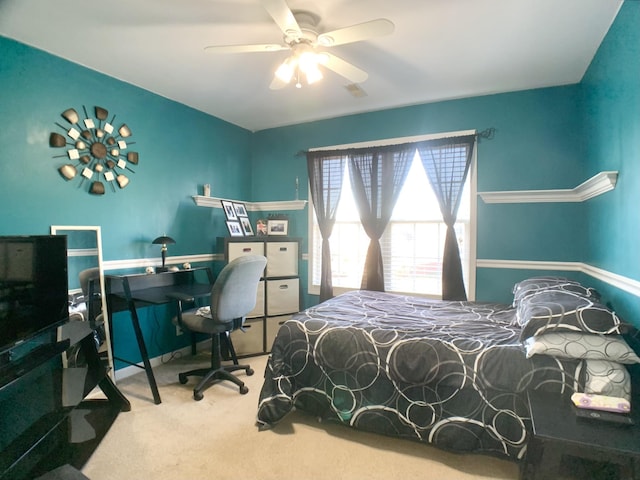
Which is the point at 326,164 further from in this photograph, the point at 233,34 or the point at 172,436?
the point at 172,436

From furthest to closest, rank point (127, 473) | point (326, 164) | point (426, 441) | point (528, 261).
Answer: point (326, 164) → point (528, 261) → point (426, 441) → point (127, 473)

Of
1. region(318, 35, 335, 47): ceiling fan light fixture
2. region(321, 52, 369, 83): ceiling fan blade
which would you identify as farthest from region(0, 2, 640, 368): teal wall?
region(318, 35, 335, 47): ceiling fan light fixture

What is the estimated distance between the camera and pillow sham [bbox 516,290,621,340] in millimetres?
1609

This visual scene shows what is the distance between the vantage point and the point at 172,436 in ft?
6.81

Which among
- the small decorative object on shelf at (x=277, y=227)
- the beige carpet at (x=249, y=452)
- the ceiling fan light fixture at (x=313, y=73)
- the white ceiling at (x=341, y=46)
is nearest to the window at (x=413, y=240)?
the small decorative object on shelf at (x=277, y=227)

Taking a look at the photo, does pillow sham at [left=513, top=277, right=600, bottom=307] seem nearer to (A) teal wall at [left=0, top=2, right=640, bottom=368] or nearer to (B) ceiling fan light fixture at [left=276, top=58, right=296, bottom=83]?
(A) teal wall at [left=0, top=2, right=640, bottom=368]

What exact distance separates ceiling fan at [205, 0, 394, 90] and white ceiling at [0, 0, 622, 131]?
0.43 feet

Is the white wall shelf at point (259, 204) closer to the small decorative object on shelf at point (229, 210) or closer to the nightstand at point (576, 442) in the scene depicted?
the small decorative object on shelf at point (229, 210)

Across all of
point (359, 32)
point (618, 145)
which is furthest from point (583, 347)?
point (359, 32)

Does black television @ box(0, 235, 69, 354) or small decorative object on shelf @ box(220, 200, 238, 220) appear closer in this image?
black television @ box(0, 235, 69, 354)

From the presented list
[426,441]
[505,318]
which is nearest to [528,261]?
[505,318]

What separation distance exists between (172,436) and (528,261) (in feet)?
10.4

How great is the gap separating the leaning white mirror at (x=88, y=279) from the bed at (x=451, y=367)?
147cm

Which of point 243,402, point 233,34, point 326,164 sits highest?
point 233,34
